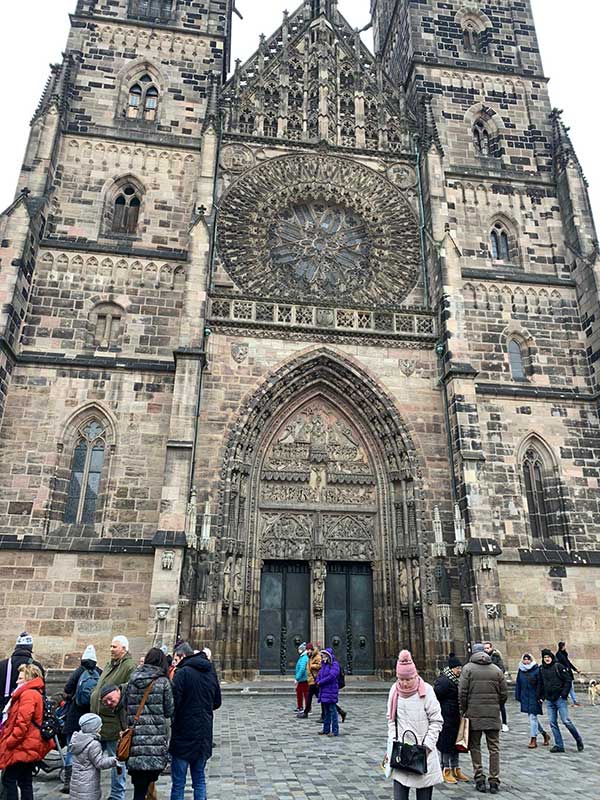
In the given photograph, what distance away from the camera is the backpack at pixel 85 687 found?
6031mm

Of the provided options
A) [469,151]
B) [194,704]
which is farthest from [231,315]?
[194,704]

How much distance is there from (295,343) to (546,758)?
11410 mm

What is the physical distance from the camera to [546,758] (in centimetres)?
771

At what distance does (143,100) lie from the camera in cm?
2047

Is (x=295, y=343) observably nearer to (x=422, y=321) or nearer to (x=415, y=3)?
(x=422, y=321)

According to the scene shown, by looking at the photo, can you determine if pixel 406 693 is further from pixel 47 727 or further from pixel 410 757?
pixel 47 727

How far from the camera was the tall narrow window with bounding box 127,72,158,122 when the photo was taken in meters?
20.2

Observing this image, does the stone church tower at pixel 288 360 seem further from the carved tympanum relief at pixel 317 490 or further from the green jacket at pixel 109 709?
the green jacket at pixel 109 709

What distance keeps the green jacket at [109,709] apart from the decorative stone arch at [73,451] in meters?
9.43

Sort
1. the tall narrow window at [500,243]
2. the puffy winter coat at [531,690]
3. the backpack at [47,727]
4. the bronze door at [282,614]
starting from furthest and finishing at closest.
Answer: the tall narrow window at [500,243] → the bronze door at [282,614] → the puffy winter coat at [531,690] → the backpack at [47,727]

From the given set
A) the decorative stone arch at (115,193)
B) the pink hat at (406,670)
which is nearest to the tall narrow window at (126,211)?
the decorative stone arch at (115,193)

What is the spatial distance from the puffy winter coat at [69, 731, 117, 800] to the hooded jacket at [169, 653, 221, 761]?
0.57 meters

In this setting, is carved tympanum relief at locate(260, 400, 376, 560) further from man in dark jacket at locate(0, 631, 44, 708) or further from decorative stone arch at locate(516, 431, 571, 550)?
man in dark jacket at locate(0, 631, 44, 708)

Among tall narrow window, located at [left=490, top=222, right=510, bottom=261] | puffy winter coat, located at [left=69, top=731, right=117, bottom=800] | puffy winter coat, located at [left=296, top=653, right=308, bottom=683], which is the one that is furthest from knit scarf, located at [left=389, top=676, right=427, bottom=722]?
tall narrow window, located at [left=490, top=222, right=510, bottom=261]
